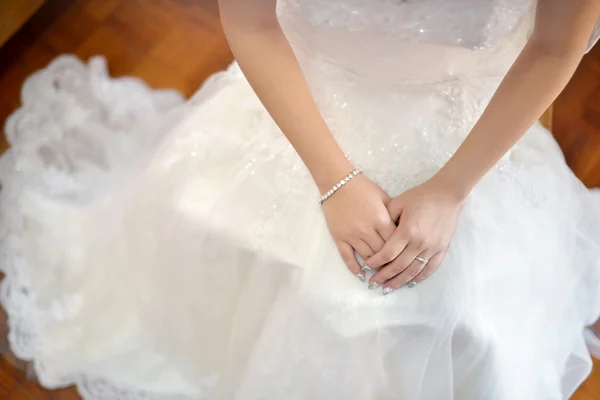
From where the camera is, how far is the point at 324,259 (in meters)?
0.76

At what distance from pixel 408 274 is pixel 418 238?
0.16 feet

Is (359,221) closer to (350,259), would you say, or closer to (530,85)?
(350,259)

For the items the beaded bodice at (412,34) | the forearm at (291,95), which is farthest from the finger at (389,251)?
the beaded bodice at (412,34)

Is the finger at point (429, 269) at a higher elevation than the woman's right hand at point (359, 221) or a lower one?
lower

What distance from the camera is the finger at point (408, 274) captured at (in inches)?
28.7

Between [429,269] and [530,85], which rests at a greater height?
[530,85]

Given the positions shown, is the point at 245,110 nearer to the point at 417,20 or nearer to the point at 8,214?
the point at 417,20

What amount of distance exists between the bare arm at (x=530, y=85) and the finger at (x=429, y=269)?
0.27 feet

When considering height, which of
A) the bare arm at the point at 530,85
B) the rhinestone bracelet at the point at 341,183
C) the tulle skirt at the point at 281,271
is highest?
the bare arm at the point at 530,85

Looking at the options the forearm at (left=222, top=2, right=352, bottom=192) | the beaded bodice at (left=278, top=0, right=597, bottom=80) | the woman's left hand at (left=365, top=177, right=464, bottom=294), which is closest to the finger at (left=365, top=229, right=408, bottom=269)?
the woman's left hand at (left=365, top=177, right=464, bottom=294)

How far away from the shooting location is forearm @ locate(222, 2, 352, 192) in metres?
0.73

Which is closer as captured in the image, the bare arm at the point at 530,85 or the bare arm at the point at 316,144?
the bare arm at the point at 530,85

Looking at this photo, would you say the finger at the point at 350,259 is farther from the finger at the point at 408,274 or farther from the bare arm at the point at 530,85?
the bare arm at the point at 530,85

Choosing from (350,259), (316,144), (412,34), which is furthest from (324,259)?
(412,34)
